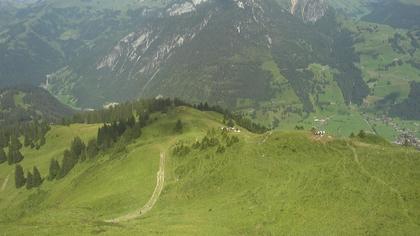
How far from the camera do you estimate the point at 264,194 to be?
123m

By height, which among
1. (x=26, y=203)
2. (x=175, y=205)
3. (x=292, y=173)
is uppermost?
(x=292, y=173)

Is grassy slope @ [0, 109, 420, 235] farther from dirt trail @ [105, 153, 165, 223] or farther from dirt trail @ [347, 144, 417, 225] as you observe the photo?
dirt trail @ [105, 153, 165, 223]

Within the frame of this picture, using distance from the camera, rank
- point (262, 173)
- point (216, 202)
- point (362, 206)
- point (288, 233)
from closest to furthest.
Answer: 1. point (288, 233)
2. point (362, 206)
3. point (216, 202)
4. point (262, 173)

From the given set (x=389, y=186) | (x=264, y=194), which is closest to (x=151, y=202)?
(x=264, y=194)

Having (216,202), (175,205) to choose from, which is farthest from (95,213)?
(216,202)

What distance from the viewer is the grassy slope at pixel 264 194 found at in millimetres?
103875

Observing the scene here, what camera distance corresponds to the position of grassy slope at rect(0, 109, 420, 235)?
104 metres

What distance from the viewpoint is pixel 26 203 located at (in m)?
198

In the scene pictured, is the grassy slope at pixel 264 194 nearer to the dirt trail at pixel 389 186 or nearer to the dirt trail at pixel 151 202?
the dirt trail at pixel 389 186

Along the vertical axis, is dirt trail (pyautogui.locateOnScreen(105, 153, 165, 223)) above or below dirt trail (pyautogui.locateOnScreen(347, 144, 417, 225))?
below

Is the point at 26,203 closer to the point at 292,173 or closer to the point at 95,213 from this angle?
the point at 95,213

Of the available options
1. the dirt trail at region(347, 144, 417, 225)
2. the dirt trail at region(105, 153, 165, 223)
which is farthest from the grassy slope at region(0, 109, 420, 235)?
the dirt trail at region(105, 153, 165, 223)

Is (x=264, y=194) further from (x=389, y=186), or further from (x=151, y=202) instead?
(x=151, y=202)

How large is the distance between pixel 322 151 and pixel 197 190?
36.2 metres
